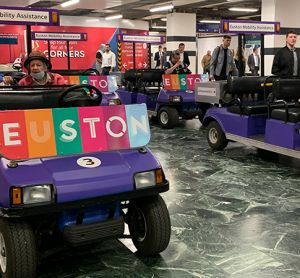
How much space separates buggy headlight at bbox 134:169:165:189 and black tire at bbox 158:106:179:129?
5.75 metres

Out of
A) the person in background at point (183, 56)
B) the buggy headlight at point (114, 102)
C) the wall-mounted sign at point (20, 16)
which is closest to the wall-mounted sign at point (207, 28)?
the person in background at point (183, 56)

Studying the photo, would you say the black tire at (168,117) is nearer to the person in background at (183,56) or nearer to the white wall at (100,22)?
the person in background at (183,56)

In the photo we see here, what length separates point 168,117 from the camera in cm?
862

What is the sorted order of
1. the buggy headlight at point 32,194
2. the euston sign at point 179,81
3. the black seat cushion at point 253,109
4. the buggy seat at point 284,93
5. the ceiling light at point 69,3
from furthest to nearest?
the ceiling light at point 69,3 < the euston sign at point 179,81 < the black seat cushion at point 253,109 < the buggy seat at point 284,93 < the buggy headlight at point 32,194

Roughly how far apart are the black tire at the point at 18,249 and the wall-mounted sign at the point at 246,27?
526cm

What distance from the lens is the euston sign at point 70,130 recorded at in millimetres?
2775

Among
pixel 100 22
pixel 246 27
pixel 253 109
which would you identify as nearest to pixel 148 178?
pixel 253 109

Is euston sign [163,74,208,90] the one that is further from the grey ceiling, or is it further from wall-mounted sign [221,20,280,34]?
the grey ceiling

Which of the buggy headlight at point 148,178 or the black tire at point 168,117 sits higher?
the buggy headlight at point 148,178

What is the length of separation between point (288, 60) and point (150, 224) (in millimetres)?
4722

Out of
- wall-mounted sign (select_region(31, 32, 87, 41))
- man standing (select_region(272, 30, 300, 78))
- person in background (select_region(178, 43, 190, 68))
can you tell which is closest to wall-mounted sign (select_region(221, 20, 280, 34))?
man standing (select_region(272, 30, 300, 78))

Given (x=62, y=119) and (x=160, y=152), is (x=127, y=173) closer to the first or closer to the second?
(x=62, y=119)

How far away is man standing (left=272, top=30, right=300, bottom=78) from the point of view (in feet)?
22.4

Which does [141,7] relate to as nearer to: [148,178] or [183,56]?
[183,56]
